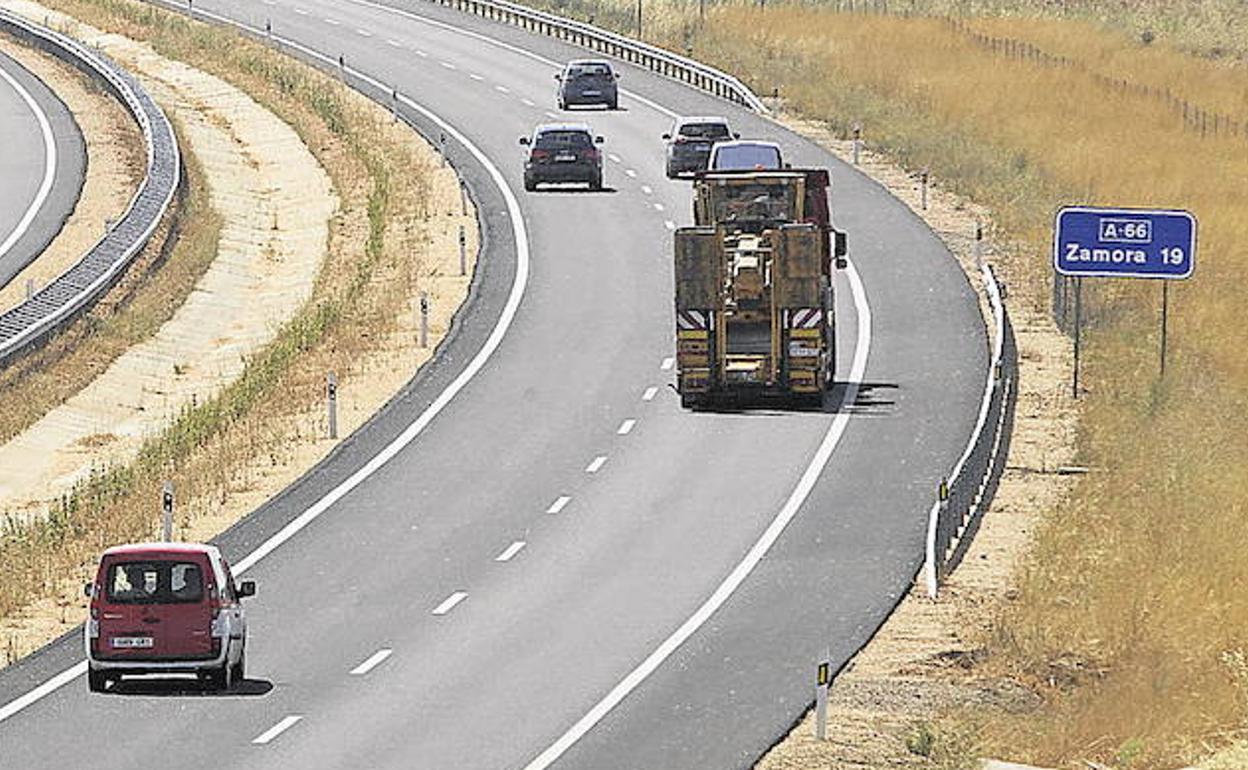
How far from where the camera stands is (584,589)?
32500 mm

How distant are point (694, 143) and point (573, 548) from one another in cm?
3235

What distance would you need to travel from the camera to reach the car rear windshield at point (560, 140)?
64.0 meters

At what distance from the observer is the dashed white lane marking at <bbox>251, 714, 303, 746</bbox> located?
2572 cm

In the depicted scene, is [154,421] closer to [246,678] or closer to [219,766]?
[246,678]

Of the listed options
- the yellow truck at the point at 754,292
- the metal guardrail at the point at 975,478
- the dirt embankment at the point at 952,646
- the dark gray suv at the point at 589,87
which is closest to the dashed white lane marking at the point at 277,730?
the dirt embankment at the point at 952,646

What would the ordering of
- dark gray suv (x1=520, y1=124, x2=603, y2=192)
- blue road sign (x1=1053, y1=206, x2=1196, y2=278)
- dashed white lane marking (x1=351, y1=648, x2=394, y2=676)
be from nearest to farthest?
dashed white lane marking (x1=351, y1=648, x2=394, y2=676), blue road sign (x1=1053, y1=206, x2=1196, y2=278), dark gray suv (x1=520, y1=124, x2=603, y2=192)

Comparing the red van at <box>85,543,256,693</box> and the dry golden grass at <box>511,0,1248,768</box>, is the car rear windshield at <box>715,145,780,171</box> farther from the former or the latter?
the red van at <box>85,543,256,693</box>

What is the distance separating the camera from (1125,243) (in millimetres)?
40188

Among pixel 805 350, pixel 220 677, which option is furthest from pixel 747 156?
pixel 220 677

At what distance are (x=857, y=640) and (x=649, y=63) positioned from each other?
191 ft

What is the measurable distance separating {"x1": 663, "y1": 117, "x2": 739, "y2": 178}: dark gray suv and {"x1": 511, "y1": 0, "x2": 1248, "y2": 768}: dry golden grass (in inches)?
217

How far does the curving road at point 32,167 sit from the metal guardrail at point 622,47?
17.4 metres

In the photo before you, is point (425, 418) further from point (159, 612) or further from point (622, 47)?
point (622, 47)

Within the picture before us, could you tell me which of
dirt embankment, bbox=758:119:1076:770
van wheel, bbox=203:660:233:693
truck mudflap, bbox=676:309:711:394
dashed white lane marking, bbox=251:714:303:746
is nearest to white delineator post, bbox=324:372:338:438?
truck mudflap, bbox=676:309:711:394
